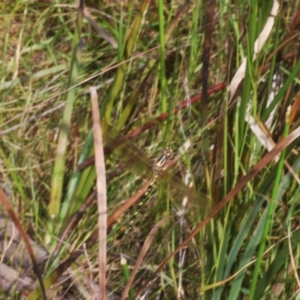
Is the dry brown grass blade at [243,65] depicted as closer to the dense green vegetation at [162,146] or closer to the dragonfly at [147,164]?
the dense green vegetation at [162,146]

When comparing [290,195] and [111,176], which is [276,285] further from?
[111,176]

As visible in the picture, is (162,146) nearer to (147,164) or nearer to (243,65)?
(147,164)

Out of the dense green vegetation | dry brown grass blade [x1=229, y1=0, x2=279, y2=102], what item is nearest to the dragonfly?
the dense green vegetation

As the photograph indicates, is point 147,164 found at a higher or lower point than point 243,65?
lower

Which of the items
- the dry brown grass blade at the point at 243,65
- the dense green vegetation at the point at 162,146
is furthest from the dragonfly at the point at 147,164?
the dry brown grass blade at the point at 243,65

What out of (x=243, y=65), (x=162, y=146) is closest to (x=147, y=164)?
(x=162, y=146)

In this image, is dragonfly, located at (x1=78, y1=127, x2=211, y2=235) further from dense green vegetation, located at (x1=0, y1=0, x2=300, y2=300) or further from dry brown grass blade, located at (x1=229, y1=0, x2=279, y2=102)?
dry brown grass blade, located at (x1=229, y1=0, x2=279, y2=102)

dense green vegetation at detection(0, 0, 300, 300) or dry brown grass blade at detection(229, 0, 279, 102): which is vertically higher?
dry brown grass blade at detection(229, 0, 279, 102)

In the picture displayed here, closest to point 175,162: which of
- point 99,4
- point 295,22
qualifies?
point 295,22
